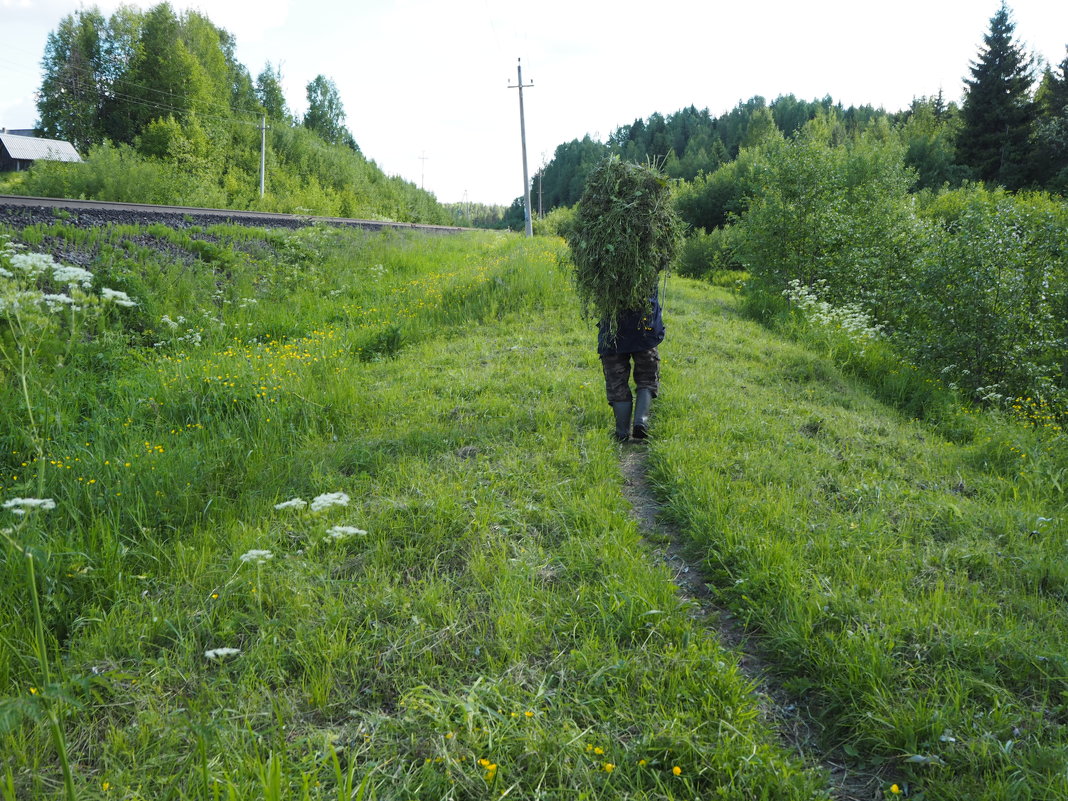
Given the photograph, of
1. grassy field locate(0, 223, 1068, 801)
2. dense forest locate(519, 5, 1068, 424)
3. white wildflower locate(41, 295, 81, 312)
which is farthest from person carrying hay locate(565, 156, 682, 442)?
white wildflower locate(41, 295, 81, 312)

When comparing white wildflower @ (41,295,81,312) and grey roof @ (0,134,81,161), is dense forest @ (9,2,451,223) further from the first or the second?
white wildflower @ (41,295,81,312)

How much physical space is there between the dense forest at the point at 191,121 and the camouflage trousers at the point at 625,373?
26320 mm

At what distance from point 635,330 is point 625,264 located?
0.64m

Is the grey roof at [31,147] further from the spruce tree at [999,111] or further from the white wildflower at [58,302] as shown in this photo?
the spruce tree at [999,111]

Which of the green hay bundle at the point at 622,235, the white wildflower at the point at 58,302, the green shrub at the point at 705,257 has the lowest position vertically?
the white wildflower at the point at 58,302

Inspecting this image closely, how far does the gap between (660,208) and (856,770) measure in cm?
449

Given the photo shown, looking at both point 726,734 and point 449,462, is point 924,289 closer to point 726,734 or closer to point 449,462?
point 449,462

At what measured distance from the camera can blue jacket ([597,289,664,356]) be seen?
18.4 ft

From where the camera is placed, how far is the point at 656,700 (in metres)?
2.56

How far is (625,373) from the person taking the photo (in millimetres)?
5703

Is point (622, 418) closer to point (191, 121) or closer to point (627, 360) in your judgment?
point (627, 360)

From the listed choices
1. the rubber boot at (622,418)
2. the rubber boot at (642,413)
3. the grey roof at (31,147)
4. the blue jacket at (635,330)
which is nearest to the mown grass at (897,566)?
the rubber boot at (642,413)

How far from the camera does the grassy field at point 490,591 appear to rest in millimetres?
2256

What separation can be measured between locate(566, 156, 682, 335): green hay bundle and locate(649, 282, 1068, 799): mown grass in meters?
1.38
